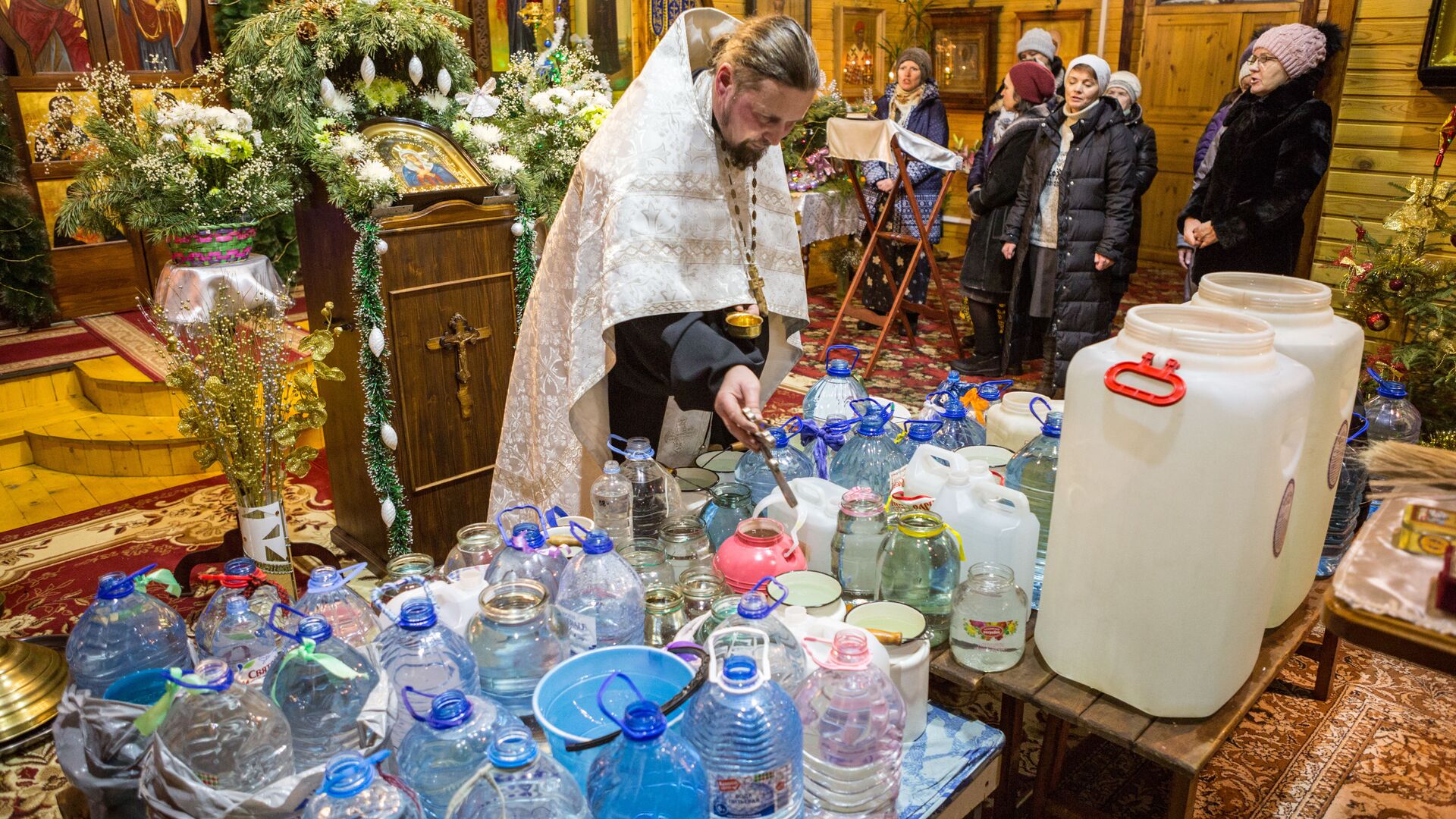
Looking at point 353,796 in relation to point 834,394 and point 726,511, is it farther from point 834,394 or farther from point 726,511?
point 834,394

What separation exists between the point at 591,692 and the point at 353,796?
0.36 metres

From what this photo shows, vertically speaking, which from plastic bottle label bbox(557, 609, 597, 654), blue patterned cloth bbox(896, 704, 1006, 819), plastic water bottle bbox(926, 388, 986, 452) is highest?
plastic water bottle bbox(926, 388, 986, 452)

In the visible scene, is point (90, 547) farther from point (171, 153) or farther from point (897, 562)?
point (897, 562)

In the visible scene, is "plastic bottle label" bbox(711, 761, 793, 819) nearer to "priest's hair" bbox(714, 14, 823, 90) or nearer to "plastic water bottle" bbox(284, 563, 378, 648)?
"plastic water bottle" bbox(284, 563, 378, 648)

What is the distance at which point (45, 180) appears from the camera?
20.7 ft

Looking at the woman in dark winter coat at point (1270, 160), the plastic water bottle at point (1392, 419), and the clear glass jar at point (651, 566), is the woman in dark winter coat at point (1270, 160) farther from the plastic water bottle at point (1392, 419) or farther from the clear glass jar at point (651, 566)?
the clear glass jar at point (651, 566)

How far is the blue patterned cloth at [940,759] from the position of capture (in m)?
1.39

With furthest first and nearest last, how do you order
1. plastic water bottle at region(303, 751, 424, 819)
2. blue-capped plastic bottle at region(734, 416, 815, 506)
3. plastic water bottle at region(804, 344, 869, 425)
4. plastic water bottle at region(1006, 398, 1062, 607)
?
plastic water bottle at region(804, 344, 869, 425), blue-capped plastic bottle at region(734, 416, 815, 506), plastic water bottle at region(1006, 398, 1062, 607), plastic water bottle at region(303, 751, 424, 819)

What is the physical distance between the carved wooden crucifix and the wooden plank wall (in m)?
4.20

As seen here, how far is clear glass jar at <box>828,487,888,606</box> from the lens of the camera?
171 cm

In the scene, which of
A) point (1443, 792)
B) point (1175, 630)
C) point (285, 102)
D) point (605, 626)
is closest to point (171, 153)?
point (285, 102)

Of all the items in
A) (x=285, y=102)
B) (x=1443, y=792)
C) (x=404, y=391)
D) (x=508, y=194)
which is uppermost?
(x=285, y=102)

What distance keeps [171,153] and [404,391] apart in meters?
1.05

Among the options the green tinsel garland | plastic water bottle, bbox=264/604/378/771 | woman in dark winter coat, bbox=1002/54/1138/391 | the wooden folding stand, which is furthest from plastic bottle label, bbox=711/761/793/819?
the wooden folding stand
